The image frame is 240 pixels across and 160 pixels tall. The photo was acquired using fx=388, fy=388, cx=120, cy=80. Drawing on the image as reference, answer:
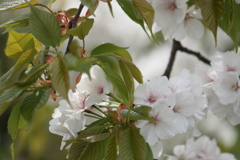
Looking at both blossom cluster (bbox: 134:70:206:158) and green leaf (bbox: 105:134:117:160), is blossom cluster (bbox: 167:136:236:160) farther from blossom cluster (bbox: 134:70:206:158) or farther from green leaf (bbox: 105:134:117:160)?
green leaf (bbox: 105:134:117:160)

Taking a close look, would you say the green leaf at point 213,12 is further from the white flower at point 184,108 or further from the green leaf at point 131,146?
the green leaf at point 131,146

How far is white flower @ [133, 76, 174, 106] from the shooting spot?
564 millimetres

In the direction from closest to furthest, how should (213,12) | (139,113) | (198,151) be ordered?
(139,113)
(213,12)
(198,151)

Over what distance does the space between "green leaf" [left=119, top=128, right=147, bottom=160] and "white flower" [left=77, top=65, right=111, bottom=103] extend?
0.23 feet

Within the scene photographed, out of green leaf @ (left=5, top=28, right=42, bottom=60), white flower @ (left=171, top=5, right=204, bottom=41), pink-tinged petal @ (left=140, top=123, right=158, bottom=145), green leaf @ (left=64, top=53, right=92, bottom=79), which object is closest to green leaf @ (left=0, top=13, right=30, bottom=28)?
green leaf @ (left=5, top=28, right=42, bottom=60)

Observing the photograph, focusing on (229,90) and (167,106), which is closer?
(167,106)

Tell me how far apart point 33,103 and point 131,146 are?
141 millimetres

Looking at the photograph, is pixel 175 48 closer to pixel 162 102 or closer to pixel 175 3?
pixel 175 3

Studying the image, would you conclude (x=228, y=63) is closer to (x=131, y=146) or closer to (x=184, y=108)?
(x=184, y=108)

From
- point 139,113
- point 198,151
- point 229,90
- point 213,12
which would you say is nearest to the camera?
point 139,113

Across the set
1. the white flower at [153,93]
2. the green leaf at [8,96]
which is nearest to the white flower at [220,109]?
the white flower at [153,93]

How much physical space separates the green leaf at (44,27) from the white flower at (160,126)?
177 millimetres

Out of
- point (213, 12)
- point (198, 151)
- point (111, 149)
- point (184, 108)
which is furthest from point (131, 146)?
point (198, 151)

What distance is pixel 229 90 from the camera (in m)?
0.74
